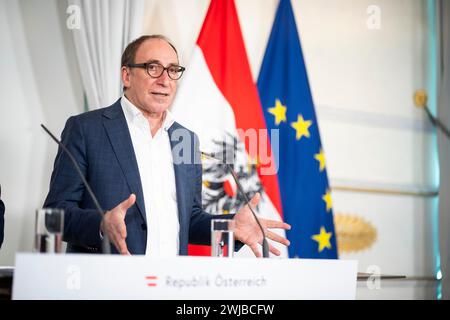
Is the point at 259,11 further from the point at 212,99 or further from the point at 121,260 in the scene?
the point at 121,260

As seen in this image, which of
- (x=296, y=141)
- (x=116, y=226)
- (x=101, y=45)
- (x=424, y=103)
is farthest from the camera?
(x=424, y=103)

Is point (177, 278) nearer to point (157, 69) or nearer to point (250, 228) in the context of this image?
point (250, 228)

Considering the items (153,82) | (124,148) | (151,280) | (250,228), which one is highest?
(153,82)

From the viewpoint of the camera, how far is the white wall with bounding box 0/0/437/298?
421 cm

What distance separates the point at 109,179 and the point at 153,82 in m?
0.53

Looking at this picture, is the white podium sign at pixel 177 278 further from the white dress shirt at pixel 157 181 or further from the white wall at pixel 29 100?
the white wall at pixel 29 100

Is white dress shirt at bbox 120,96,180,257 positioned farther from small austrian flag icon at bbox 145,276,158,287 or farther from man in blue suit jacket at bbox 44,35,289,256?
small austrian flag icon at bbox 145,276,158,287

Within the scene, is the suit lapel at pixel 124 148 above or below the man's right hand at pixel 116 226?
above

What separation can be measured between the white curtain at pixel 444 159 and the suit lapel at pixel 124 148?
9.37 feet

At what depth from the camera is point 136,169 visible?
2.86 meters

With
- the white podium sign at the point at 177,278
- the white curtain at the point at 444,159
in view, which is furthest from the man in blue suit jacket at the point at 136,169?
the white curtain at the point at 444,159

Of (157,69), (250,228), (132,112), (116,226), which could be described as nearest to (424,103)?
(157,69)

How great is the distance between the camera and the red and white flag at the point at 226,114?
410 centimetres

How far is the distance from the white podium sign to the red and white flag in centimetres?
196
